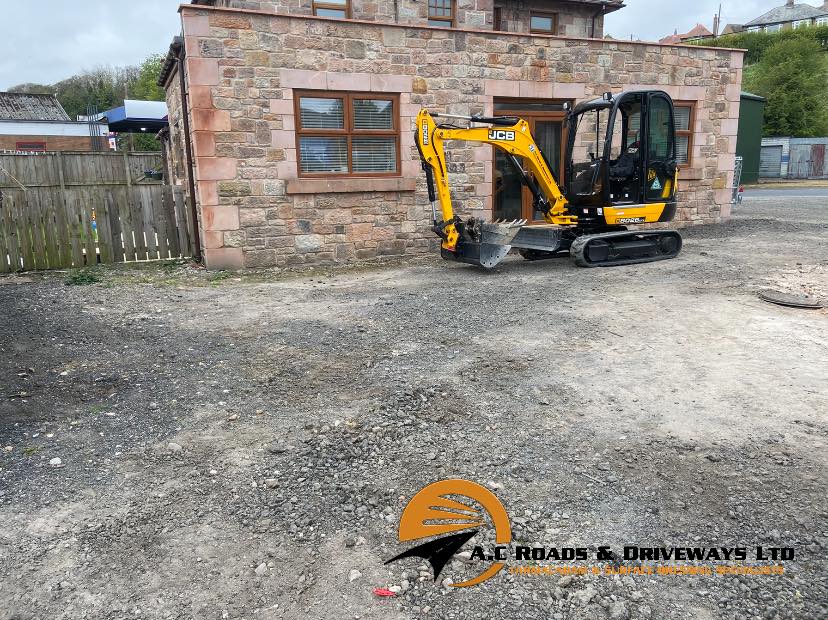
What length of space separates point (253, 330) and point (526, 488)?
4.04 meters

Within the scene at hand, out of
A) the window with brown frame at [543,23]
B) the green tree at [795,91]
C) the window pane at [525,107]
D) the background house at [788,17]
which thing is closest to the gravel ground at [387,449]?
the window pane at [525,107]

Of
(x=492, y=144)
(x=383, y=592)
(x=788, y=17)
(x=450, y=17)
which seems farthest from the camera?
(x=788, y=17)

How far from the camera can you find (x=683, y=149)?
44.8ft

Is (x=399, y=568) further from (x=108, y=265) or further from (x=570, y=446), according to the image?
(x=108, y=265)

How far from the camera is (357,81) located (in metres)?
10.5

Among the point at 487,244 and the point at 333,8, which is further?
the point at 333,8

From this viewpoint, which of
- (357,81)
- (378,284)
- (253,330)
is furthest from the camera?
(357,81)

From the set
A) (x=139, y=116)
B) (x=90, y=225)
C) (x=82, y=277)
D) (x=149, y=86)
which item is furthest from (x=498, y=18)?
(x=149, y=86)

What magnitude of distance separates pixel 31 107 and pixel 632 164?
5294 cm

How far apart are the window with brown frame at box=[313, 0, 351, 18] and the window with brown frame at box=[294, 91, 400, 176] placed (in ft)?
11.8

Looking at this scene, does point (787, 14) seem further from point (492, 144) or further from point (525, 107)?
point (492, 144)

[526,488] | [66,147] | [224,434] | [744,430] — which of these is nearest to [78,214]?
[224,434]

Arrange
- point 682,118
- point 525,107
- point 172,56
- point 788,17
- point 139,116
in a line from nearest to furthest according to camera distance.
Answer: point 172,56 < point 525,107 < point 682,118 < point 139,116 < point 788,17

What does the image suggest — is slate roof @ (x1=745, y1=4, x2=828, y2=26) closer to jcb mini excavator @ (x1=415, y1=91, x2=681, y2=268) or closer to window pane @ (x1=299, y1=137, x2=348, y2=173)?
jcb mini excavator @ (x1=415, y1=91, x2=681, y2=268)
